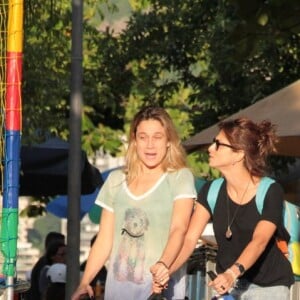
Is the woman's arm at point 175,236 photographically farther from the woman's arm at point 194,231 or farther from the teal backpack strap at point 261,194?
the teal backpack strap at point 261,194

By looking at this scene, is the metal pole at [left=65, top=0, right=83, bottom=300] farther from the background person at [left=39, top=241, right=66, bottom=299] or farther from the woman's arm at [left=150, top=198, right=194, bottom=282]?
the woman's arm at [left=150, top=198, right=194, bottom=282]

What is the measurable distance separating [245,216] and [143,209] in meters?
0.51

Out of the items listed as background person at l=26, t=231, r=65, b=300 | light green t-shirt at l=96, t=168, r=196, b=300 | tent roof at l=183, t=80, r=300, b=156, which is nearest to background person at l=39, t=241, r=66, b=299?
background person at l=26, t=231, r=65, b=300

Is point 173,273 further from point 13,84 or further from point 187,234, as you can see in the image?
point 13,84

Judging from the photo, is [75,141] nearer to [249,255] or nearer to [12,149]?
[12,149]

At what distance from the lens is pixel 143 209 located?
7.19 meters

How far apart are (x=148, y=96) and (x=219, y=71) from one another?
2367mm

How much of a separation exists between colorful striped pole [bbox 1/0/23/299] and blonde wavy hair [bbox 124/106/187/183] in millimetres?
583

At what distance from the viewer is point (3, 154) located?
7.71m

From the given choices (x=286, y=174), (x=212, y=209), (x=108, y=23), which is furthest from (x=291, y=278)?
(x=108, y=23)

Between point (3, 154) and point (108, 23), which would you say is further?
point (108, 23)

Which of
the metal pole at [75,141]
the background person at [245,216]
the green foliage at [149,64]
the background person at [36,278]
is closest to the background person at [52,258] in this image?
the background person at [36,278]

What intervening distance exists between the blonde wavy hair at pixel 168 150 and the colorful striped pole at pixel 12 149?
58cm

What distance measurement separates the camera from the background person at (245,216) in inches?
276
